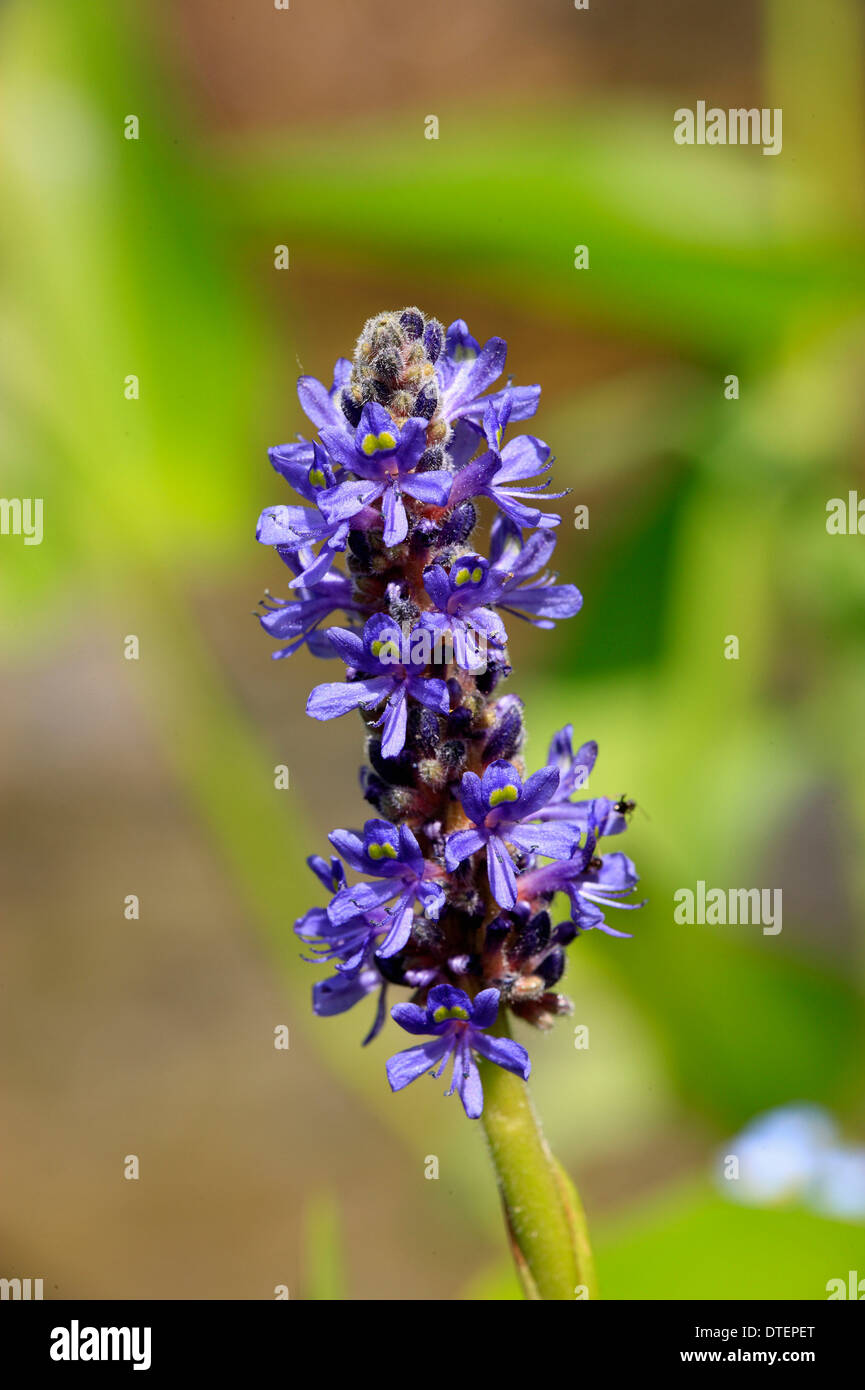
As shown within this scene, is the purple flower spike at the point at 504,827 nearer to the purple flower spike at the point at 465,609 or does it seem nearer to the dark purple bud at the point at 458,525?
the purple flower spike at the point at 465,609

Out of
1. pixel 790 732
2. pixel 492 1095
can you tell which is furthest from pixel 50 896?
pixel 492 1095

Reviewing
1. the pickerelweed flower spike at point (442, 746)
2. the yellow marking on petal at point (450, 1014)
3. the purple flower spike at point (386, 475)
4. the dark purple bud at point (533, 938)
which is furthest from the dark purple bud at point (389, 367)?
the yellow marking on petal at point (450, 1014)

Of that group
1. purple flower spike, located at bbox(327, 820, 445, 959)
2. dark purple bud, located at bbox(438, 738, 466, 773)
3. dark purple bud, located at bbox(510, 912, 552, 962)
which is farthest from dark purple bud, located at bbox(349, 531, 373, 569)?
dark purple bud, located at bbox(510, 912, 552, 962)

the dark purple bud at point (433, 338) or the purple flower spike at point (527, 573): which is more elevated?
the dark purple bud at point (433, 338)

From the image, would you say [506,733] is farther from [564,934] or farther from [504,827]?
[564,934]

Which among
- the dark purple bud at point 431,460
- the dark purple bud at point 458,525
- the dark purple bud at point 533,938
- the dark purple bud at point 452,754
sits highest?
the dark purple bud at point 431,460

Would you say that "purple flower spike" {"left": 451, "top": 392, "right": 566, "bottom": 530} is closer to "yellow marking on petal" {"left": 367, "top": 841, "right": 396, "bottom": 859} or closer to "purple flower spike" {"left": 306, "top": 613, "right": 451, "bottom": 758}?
"purple flower spike" {"left": 306, "top": 613, "right": 451, "bottom": 758}
